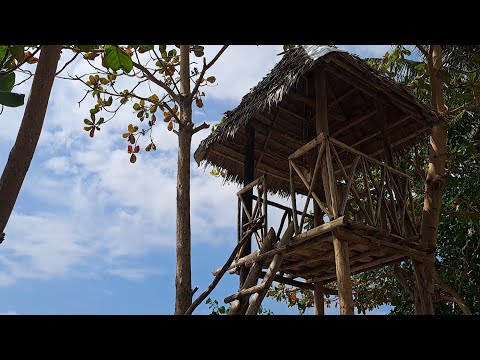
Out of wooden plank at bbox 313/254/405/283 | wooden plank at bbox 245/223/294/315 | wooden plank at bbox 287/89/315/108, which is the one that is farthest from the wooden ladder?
wooden plank at bbox 287/89/315/108

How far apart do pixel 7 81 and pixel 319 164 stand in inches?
157

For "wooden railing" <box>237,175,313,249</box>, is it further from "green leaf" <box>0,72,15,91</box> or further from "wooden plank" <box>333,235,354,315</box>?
"green leaf" <box>0,72,15,91</box>

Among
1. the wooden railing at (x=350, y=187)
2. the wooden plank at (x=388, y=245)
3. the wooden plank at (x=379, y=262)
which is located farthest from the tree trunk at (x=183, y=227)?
the wooden plank at (x=379, y=262)

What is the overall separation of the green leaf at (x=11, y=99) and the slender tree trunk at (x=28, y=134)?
0.10 meters

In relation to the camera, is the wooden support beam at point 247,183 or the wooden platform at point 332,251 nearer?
the wooden platform at point 332,251

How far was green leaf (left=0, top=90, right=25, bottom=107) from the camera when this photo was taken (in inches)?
57.9

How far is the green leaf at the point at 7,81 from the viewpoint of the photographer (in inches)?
64.5

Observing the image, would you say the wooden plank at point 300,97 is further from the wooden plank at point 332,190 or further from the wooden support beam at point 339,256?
the wooden plank at point 332,190

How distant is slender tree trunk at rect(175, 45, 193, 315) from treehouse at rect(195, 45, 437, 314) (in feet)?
1.89

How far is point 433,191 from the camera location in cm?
671

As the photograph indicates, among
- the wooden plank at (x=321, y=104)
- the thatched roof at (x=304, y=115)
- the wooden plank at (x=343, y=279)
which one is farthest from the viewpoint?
the thatched roof at (x=304, y=115)

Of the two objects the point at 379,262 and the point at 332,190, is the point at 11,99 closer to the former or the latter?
the point at 332,190

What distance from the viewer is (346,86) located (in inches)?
264
